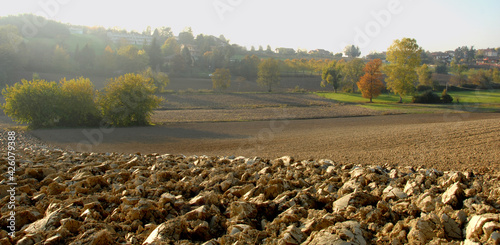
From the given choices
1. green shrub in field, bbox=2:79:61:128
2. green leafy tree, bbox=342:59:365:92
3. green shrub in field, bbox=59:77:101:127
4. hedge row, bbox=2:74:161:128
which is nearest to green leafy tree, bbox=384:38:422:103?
green leafy tree, bbox=342:59:365:92

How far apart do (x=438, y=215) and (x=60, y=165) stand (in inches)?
454

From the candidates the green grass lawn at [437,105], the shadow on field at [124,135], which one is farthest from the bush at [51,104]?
the green grass lawn at [437,105]

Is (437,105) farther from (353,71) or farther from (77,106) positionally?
(77,106)

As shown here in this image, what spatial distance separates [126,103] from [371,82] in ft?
141

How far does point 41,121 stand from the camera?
30031 millimetres

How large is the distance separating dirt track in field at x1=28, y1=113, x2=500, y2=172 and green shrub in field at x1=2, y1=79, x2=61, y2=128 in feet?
8.01

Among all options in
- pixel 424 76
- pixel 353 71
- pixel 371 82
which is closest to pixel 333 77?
pixel 353 71

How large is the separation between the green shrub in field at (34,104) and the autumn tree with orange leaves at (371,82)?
155ft

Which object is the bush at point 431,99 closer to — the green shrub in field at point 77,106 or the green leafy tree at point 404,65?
the green leafy tree at point 404,65

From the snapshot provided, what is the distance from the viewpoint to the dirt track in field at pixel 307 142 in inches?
580

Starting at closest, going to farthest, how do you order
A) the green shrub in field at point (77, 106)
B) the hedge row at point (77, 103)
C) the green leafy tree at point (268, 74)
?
the hedge row at point (77, 103) → the green shrub in field at point (77, 106) → the green leafy tree at point (268, 74)

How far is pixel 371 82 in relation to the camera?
194 ft

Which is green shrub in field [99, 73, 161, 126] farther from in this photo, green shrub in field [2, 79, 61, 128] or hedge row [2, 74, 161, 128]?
green shrub in field [2, 79, 61, 128]

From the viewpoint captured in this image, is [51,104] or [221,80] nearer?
[51,104]
